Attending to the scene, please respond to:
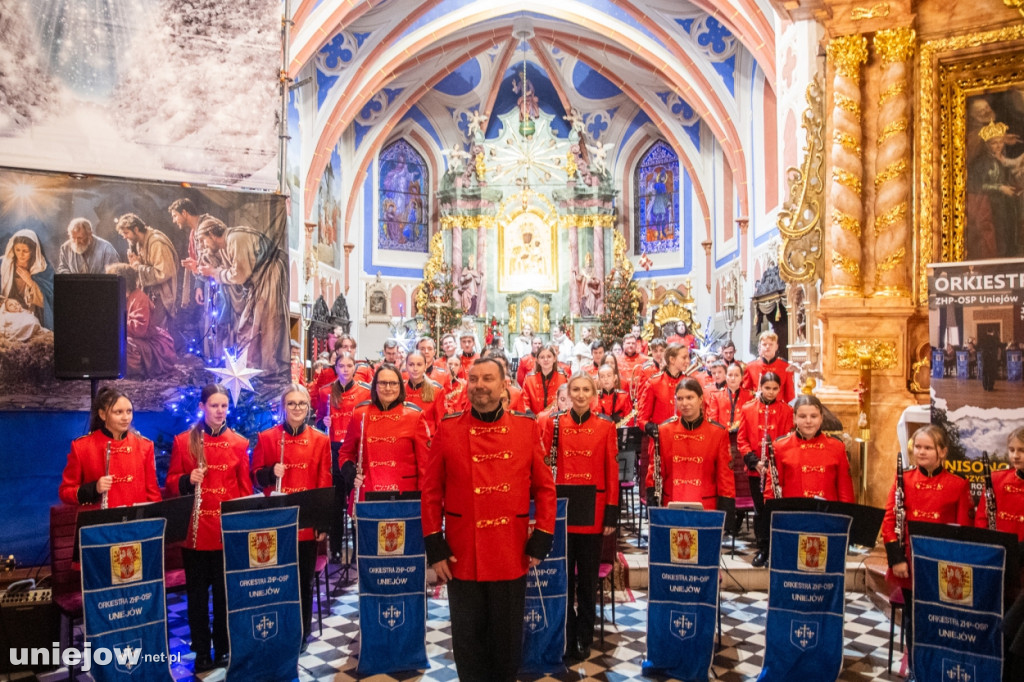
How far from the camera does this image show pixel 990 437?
4844mm

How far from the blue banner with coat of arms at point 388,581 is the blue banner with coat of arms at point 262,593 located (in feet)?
1.36

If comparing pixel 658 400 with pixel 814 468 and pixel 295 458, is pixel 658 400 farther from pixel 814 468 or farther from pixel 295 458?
→ pixel 295 458

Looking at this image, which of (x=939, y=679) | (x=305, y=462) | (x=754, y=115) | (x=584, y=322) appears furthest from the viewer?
(x=584, y=322)

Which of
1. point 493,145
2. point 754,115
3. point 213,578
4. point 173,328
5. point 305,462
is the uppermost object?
point 493,145

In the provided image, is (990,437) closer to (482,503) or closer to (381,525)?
(482,503)

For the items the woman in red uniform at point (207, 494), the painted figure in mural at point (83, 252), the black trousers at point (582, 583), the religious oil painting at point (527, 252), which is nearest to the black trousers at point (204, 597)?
the woman in red uniform at point (207, 494)

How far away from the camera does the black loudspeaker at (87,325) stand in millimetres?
5496

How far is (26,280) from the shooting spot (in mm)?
6391

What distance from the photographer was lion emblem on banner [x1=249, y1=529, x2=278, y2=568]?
4.38m

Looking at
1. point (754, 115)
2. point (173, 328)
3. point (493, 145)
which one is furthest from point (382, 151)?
point (173, 328)

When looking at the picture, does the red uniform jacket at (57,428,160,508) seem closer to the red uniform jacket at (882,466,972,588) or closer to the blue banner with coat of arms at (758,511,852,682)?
the blue banner with coat of arms at (758,511,852,682)

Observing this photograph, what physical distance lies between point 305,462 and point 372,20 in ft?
53.7

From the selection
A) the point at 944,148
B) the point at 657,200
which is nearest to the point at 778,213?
the point at 944,148

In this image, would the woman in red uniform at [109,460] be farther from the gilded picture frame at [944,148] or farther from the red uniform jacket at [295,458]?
the gilded picture frame at [944,148]
